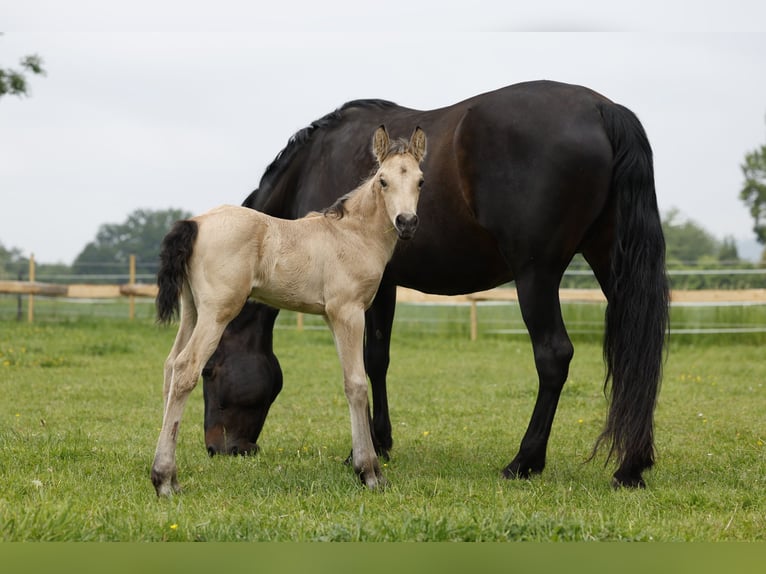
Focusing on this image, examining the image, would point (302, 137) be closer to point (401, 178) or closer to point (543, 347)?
point (401, 178)

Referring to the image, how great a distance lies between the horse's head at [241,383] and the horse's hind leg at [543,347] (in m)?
2.02

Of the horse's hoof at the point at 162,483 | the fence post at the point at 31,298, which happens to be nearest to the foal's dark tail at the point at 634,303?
the horse's hoof at the point at 162,483

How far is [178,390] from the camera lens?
14.5 feet

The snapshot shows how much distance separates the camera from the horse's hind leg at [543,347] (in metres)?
5.04

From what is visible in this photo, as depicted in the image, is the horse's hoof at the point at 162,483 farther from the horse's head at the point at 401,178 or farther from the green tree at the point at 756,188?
the green tree at the point at 756,188

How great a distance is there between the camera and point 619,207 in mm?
4973

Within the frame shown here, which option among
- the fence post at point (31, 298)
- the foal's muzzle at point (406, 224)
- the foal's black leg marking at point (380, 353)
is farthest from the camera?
the fence post at point (31, 298)

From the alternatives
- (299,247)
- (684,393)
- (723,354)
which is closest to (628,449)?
(299,247)

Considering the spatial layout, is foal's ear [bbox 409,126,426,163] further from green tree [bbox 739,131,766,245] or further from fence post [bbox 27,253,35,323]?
green tree [bbox 739,131,766,245]

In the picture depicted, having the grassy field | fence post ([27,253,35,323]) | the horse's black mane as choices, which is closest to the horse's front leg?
the grassy field

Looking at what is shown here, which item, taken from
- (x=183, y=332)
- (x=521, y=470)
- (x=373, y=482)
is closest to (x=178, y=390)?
(x=183, y=332)

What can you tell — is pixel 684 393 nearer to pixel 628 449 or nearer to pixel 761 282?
pixel 628 449

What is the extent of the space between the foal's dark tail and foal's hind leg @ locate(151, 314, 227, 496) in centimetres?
233

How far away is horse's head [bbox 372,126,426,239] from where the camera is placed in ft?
14.2
